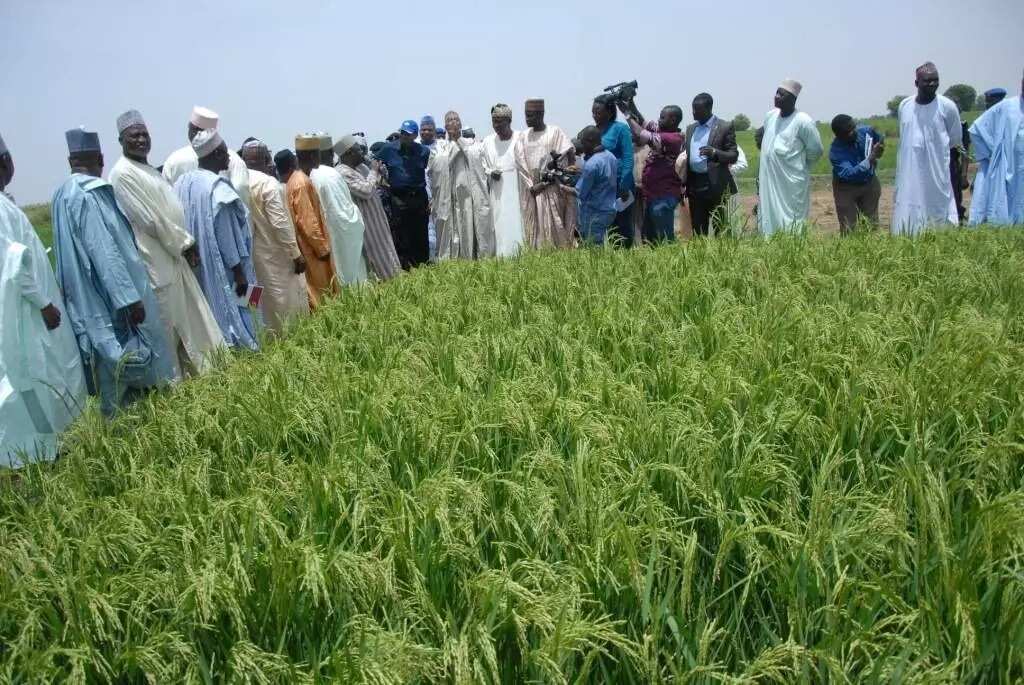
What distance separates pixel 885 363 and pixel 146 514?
8.23ft

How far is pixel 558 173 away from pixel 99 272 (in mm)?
4988

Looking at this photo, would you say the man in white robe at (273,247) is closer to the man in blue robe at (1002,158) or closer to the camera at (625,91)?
the camera at (625,91)

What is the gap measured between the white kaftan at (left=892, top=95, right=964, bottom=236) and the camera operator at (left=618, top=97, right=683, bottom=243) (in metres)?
2.17

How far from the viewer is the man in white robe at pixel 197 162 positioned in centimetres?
707

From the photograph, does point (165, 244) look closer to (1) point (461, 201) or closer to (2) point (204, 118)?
(2) point (204, 118)

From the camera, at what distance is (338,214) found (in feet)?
26.9

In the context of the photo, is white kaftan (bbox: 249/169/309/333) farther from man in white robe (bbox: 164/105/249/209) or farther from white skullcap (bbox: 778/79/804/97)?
white skullcap (bbox: 778/79/804/97)

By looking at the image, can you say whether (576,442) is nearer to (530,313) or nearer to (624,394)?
(624,394)

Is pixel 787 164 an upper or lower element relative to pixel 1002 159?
upper

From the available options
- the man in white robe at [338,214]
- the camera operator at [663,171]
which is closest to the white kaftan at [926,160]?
the camera operator at [663,171]

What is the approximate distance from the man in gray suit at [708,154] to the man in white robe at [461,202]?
2258 millimetres

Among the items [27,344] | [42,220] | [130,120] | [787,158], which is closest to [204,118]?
[130,120]

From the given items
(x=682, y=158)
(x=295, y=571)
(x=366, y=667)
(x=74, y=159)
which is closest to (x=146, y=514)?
(x=295, y=571)

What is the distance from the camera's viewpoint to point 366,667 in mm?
1648
